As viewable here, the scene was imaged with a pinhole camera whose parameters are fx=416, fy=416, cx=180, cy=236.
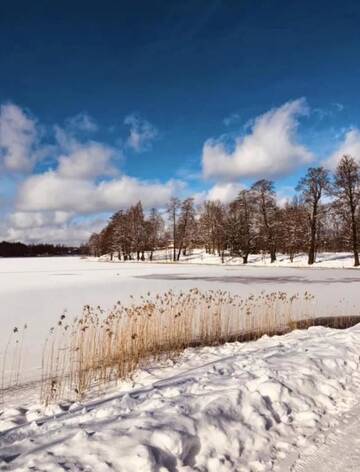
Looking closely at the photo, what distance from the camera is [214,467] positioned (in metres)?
3.28

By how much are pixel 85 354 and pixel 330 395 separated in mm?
4394

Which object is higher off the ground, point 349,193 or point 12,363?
point 349,193

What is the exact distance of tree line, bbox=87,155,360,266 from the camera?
3828 cm

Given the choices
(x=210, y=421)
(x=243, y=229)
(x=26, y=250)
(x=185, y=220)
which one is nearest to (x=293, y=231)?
(x=243, y=229)

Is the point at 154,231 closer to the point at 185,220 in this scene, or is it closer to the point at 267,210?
the point at 185,220

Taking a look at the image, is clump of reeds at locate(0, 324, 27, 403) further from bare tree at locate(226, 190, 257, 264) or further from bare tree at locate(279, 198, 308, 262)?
bare tree at locate(226, 190, 257, 264)

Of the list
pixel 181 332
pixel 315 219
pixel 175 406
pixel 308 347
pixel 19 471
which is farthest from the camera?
pixel 315 219

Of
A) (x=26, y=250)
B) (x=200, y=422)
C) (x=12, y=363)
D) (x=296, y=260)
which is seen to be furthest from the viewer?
(x=26, y=250)

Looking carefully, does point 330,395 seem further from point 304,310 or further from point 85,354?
point 304,310

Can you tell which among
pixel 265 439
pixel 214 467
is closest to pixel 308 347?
pixel 265 439

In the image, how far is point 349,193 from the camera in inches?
1478

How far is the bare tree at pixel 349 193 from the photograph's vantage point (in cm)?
3716

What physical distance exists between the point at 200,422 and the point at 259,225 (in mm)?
48151

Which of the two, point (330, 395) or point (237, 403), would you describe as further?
point (330, 395)
